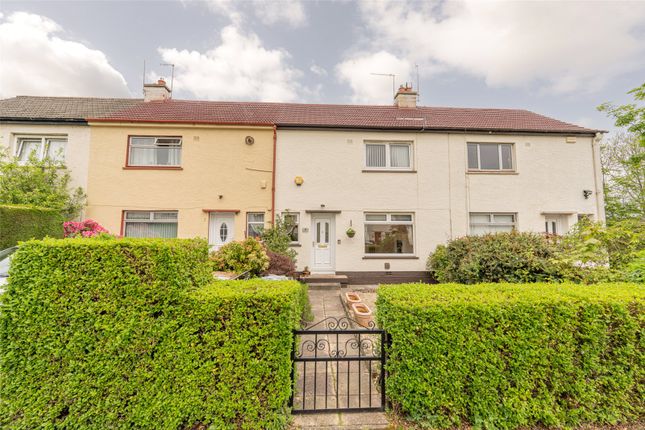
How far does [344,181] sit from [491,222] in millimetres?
6015

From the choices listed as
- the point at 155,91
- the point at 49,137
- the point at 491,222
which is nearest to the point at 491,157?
the point at 491,222

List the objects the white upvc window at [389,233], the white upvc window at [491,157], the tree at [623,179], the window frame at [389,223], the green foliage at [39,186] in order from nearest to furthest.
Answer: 1. the green foliage at [39,186]
2. the window frame at [389,223]
3. the white upvc window at [389,233]
4. the white upvc window at [491,157]
5. the tree at [623,179]

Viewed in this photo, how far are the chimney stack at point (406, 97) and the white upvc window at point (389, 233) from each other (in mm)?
5654

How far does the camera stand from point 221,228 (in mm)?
9789

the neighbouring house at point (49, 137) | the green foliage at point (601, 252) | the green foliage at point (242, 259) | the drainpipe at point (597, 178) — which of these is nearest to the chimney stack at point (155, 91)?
the neighbouring house at point (49, 137)

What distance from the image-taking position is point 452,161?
1009cm

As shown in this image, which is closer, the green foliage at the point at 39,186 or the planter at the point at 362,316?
the planter at the point at 362,316

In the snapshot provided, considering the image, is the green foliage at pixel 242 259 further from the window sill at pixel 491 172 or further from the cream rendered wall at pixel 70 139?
the window sill at pixel 491 172

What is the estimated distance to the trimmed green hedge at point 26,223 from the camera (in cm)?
741

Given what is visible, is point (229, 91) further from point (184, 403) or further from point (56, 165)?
point (184, 403)

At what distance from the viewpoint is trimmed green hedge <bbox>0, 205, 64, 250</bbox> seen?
7414 millimetres

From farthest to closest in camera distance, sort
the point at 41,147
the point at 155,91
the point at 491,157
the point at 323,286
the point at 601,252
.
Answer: the point at 155,91
the point at 491,157
the point at 41,147
the point at 323,286
the point at 601,252

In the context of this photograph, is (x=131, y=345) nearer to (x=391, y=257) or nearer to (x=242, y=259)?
(x=242, y=259)

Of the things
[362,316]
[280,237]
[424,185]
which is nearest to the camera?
[362,316]
